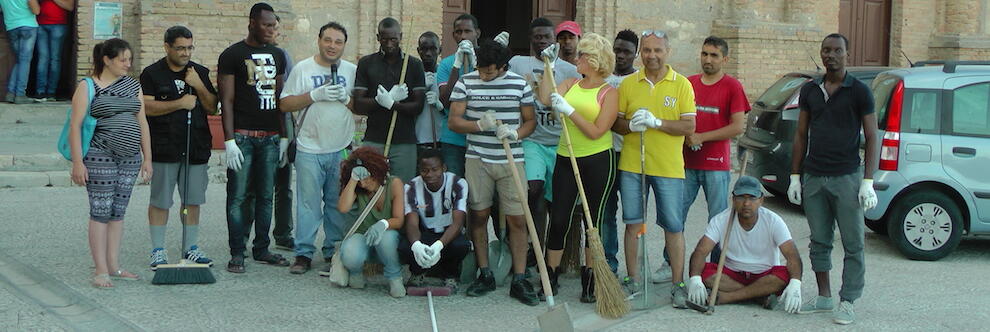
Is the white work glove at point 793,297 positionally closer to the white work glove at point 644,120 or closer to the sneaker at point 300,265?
the white work glove at point 644,120

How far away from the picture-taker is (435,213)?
762 centimetres

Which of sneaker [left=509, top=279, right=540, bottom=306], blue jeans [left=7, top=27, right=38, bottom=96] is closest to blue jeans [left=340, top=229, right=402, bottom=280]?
sneaker [left=509, top=279, right=540, bottom=306]

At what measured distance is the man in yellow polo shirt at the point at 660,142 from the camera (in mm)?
7410

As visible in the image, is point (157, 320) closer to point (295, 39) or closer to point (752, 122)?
point (752, 122)

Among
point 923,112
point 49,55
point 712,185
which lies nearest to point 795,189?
point 712,185

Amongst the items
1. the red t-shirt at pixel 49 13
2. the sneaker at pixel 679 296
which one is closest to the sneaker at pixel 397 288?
the sneaker at pixel 679 296

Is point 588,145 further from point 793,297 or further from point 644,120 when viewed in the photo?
point 793,297

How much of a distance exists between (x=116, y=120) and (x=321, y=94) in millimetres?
1305

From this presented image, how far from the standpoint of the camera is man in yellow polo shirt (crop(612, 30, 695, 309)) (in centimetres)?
741

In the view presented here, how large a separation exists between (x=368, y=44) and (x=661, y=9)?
4.76m

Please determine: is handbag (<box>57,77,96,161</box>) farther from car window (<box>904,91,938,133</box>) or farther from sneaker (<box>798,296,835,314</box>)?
car window (<box>904,91,938,133</box>)

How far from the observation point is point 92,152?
24.0 feet

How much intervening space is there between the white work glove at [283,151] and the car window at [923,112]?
474 centimetres

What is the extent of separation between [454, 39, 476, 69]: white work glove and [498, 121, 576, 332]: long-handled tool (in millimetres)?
935
